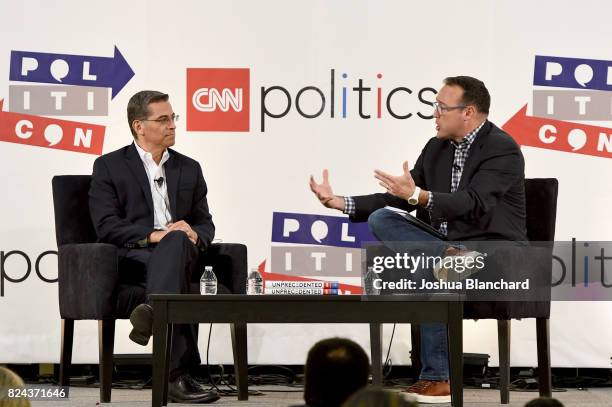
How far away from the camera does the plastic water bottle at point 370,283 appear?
390 cm

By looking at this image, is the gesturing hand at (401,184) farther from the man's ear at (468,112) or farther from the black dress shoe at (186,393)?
the black dress shoe at (186,393)

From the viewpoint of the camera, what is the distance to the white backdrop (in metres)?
5.66

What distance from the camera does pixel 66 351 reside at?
4867 millimetres

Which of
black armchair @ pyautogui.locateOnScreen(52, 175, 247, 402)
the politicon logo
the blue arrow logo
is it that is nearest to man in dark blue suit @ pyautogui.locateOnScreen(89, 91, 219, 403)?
black armchair @ pyautogui.locateOnScreen(52, 175, 247, 402)

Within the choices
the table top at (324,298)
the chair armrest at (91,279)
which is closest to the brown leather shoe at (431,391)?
the table top at (324,298)

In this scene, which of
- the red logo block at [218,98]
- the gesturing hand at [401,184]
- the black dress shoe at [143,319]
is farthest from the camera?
the red logo block at [218,98]

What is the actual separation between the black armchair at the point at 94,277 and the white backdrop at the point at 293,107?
2.45 ft

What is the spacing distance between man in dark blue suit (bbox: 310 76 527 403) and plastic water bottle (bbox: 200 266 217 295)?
0.57 meters

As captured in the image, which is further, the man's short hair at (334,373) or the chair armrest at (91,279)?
the chair armrest at (91,279)

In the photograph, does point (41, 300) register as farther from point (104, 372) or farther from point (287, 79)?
point (287, 79)

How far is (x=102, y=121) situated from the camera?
5801mm

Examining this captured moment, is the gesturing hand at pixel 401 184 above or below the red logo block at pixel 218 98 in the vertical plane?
below

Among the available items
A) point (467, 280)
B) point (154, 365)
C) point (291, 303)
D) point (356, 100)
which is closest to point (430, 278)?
point (467, 280)

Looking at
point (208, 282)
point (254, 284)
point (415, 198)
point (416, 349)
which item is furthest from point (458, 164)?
point (208, 282)
